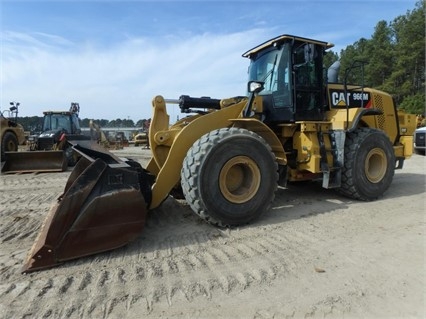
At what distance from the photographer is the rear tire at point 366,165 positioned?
17.6 ft

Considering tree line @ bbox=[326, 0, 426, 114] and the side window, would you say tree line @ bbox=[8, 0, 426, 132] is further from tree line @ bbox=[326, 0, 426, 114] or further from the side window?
the side window

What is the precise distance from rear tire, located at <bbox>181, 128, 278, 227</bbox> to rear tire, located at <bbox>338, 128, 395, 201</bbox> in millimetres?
1611

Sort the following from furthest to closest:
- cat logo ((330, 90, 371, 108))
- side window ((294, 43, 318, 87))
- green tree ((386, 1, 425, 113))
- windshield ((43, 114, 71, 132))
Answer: green tree ((386, 1, 425, 113)) → windshield ((43, 114, 71, 132)) → cat logo ((330, 90, 371, 108)) → side window ((294, 43, 318, 87))

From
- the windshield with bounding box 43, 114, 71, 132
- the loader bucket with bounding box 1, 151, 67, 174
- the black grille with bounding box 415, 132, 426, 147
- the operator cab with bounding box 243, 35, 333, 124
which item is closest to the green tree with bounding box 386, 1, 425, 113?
the black grille with bounding box 415, 132, 426, 147

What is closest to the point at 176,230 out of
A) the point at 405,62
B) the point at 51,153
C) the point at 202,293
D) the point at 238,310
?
the point at 202,293

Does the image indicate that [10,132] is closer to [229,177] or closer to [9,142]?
[9,142]

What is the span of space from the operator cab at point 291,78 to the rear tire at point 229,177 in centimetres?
122

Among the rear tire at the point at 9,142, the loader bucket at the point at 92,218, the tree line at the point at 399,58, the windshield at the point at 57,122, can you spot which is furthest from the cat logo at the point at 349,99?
the tree line at the point at 399,58

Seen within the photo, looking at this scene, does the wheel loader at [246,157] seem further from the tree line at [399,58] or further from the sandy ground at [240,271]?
the tree line at [399,58]

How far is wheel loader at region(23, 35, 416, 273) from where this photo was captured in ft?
11.2

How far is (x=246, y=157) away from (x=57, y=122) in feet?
41.8

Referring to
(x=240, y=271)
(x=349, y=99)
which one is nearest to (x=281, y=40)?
(x=349, y=99)

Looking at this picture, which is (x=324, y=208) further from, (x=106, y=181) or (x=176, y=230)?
(x=106, y=181)

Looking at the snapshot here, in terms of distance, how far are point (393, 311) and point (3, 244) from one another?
3.99 m
